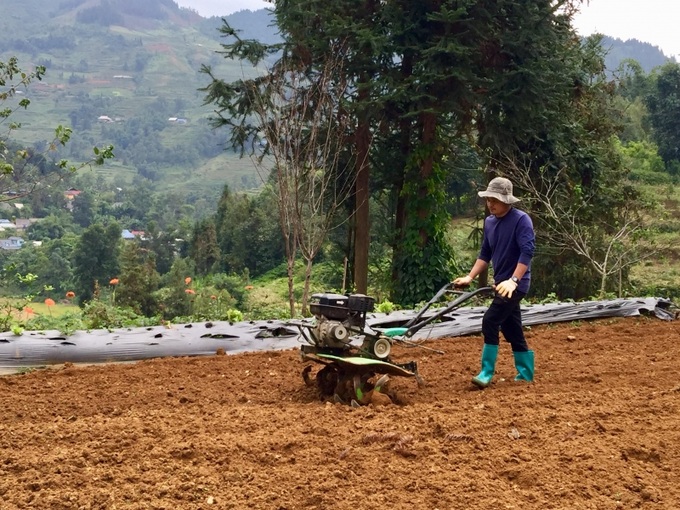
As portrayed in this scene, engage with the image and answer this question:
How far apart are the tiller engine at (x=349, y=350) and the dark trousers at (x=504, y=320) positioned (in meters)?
0.73

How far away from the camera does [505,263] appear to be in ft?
18.9

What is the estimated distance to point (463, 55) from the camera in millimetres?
12969

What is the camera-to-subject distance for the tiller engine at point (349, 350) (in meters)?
5.32

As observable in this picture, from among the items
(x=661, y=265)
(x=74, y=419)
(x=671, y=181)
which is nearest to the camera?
(x=74, y=419)

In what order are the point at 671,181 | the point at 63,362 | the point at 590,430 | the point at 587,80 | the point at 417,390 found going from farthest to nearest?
the point at 671,181, the point at 587,80, the point at 63,362, the point at 417,390, the point at 590,430

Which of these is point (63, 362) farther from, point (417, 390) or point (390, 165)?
point (390, 165)

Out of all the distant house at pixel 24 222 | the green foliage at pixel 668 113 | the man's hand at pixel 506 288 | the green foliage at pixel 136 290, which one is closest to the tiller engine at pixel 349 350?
the man's hand at pixel 506 288

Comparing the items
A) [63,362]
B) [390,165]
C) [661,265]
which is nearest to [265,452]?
[63,362]

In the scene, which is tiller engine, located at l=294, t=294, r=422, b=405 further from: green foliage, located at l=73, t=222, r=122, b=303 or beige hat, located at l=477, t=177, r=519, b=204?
green foliage, located at l=73, t=222, r=122, b=303

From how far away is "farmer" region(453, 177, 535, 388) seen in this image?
5.61 m

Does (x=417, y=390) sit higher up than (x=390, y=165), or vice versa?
(x=390, y=165)

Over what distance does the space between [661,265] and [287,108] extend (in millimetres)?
18507

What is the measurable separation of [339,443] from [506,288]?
1770 mm

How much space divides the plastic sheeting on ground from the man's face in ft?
5.63
